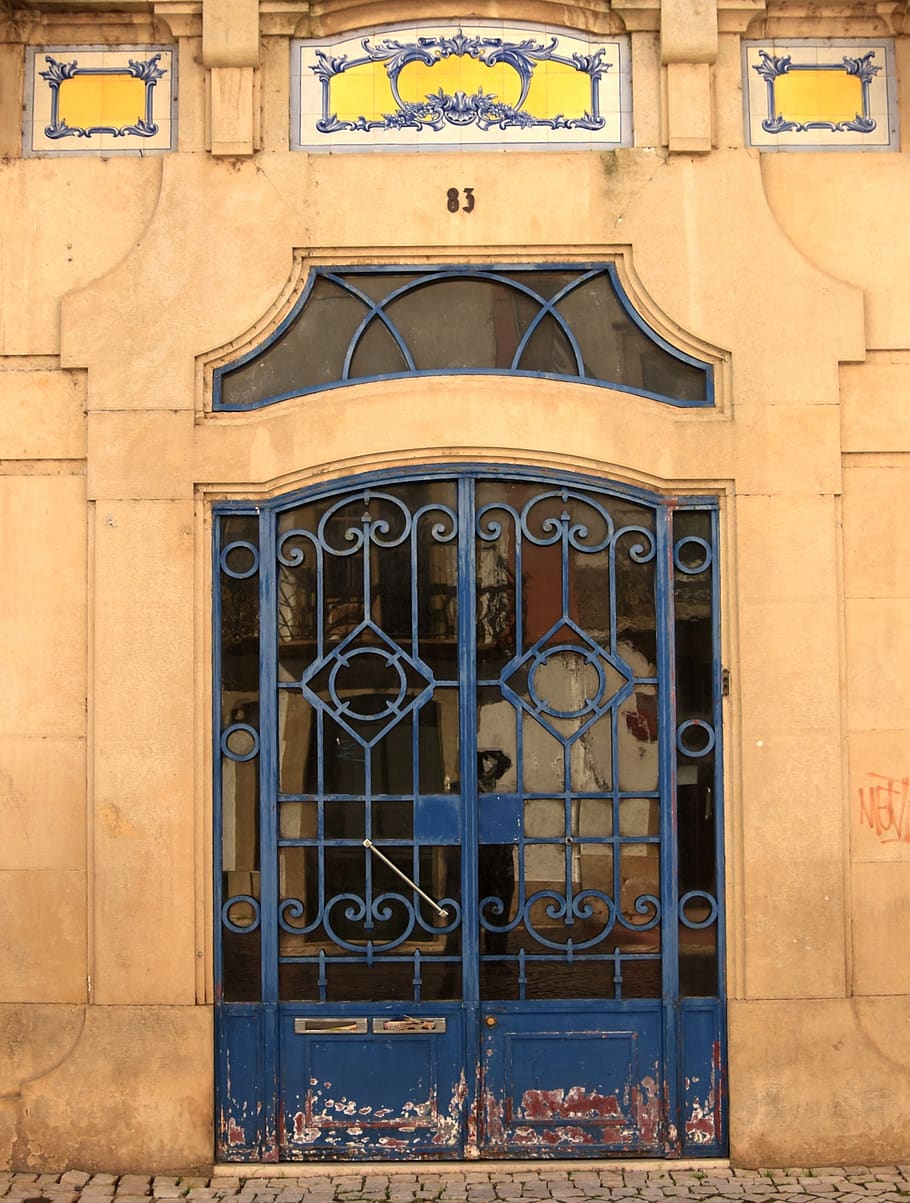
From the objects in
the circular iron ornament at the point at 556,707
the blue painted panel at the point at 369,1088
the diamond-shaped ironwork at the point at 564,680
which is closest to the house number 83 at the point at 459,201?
the diamond-shaped ironwork at the point at 564,680

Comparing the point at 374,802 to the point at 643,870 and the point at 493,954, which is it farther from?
the point at 643,870

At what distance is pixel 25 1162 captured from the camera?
6.34 meters

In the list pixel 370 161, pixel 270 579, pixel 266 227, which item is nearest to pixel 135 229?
pixel 266 227

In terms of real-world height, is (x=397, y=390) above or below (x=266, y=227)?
below

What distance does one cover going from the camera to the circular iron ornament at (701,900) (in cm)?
645

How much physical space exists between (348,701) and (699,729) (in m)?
1.70

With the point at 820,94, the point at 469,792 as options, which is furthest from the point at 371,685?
the point at 820,94

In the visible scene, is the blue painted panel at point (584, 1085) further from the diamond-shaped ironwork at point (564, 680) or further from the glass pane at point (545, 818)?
the diamond-shaped ironwork at point (564, 680)

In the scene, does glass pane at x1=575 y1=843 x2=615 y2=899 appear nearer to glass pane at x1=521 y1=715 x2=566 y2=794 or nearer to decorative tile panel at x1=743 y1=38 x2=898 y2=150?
glass pane at x1=521 y1=715 x2=566 y2=794

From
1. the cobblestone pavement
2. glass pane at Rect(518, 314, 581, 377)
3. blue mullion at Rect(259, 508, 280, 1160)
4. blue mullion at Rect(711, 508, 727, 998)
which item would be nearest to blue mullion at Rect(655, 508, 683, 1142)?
blue mullion at Rect(711, 508, 727, 998)

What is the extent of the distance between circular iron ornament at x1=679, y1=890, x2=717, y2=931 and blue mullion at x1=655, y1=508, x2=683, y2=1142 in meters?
0.04

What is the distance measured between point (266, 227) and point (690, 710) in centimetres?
311

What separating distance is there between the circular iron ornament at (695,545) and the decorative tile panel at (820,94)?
197 cm

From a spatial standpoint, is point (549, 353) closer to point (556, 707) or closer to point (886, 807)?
point (556, 707)
